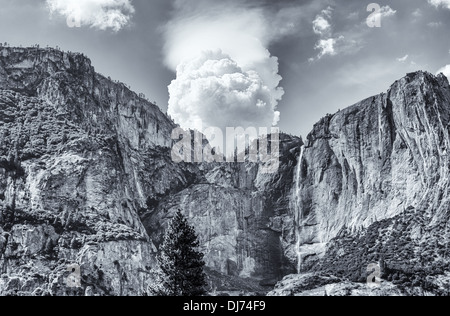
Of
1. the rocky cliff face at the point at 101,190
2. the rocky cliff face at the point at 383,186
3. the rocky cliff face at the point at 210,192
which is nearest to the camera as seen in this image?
the rocky cliff face at the point at 383,186

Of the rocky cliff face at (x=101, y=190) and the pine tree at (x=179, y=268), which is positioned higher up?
the rocky cliff face at (x=101, y=190)

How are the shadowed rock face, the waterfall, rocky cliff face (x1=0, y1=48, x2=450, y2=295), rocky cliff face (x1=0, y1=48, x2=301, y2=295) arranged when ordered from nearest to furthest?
1. rocky cliff face (x1=0, y1=48, x2=450, y2=295)
2. rocky cliff face (x1=0, y1=48, x2=301, y2=295)
3. the shadowed rock face
4. the waterfall

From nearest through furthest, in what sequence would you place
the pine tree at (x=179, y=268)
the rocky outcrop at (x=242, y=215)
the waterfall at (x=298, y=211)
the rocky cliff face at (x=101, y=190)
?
1. the pine tree at (x=179, y=268)
2. the rocky cliff face at (x=101, y=190)
3. the rocky outcrop at (x=242, y=215)
4. the waterfall at (x=298, y=211)

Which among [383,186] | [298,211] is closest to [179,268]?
[383,186]

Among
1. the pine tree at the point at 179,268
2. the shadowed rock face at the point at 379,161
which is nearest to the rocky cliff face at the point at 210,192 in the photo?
the shadowed rock face at the point at 379,161

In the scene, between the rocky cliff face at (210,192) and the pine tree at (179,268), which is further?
the rocky cliff face at (210,192)

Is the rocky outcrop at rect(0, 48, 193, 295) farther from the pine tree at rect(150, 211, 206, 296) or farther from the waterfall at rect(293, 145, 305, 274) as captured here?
the pine tree at rect(150, 211, 206, 296)

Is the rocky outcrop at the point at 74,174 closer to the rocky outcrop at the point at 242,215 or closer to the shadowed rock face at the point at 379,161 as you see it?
the rocky outcrop at the point at 242,215

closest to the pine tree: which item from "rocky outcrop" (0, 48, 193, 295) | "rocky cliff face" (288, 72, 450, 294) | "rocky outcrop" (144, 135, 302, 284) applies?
"rocky cliff face" (288, 72, 450, 294)

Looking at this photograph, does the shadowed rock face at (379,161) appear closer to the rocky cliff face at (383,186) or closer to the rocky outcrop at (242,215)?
the rocky cliff face at (383,186)
